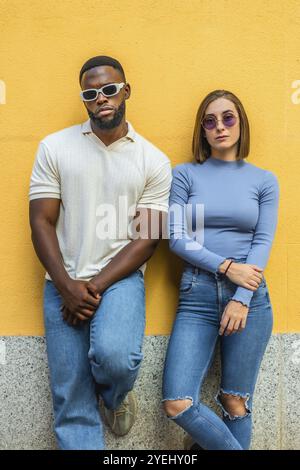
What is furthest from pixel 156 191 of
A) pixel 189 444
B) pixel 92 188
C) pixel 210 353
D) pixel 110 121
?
pixel 189 444

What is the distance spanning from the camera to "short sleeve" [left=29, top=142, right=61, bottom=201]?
324cm

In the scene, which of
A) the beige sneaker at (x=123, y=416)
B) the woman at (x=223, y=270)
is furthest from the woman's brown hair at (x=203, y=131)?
the beige sneaker at (x=123, y=416)

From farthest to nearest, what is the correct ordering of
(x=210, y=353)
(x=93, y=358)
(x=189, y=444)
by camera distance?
(x=189, y=444) < (x=210, y=353) < (x=93, y=358)

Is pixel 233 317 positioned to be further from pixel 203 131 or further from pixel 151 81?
pixel 151 81

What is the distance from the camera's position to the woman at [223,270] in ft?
10.5

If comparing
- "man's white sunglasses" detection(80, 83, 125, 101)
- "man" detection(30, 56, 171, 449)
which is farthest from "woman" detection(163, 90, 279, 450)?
"man's white sunglasses" detection(80, 83, 125, 101)

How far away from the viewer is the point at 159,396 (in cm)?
371

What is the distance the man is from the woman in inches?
8.2

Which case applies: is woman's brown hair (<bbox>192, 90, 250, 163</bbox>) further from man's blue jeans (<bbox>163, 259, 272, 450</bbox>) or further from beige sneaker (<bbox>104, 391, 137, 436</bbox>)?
beige sneaker (<bbox>104, 391, 137, 436</bbox>)

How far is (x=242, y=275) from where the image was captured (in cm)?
321

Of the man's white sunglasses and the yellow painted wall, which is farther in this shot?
the yellow painted wall

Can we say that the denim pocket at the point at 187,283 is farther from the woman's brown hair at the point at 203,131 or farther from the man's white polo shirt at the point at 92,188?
the woman's brown hair at the point at 203,131

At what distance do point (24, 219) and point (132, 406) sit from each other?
4.56 feet

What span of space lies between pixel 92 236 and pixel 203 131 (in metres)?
0.97
